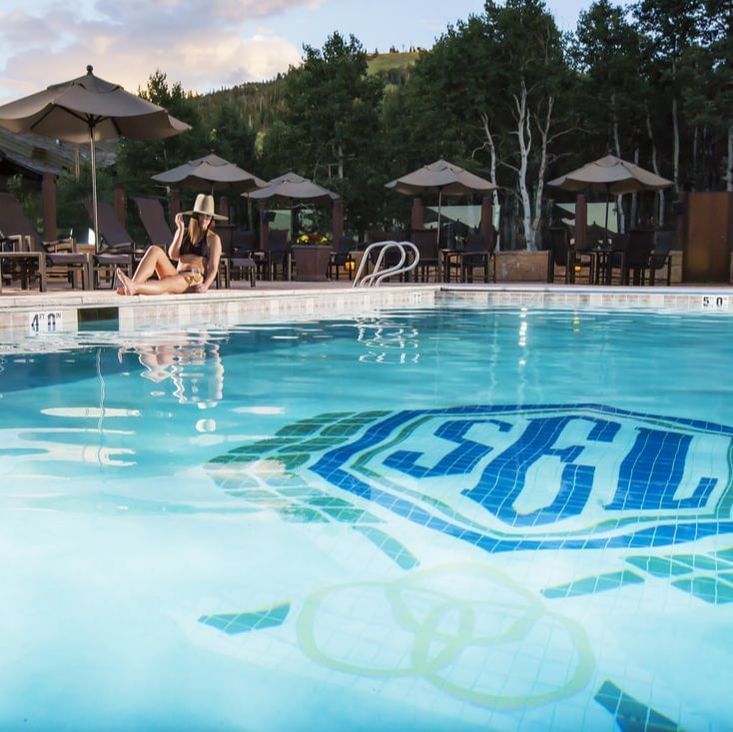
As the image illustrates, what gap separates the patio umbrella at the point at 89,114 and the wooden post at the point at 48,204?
1793mm

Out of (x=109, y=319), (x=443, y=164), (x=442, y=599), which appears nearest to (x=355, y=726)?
(x=442, y=599)

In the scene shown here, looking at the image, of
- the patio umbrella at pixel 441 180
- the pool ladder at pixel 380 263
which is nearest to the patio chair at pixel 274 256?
the patio umbrella at pixel 441 180

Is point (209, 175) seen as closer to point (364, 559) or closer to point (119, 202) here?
point (119, 202)

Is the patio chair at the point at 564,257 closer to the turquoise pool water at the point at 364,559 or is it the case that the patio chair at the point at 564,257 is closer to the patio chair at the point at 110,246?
the patio chair at the point at 110,246

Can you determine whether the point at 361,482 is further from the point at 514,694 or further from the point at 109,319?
the point at 109,319

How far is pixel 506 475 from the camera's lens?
3.11 metres

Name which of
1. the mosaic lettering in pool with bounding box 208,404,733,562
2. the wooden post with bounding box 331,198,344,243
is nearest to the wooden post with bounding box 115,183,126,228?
the wooden post with bounding box 331,198,344,243

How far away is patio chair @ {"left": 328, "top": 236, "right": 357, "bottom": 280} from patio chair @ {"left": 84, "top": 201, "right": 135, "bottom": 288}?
202 inches

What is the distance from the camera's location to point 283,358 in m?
6.23

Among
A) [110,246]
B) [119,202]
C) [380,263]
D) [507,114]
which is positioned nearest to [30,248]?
[110,246]

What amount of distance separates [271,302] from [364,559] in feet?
24.1

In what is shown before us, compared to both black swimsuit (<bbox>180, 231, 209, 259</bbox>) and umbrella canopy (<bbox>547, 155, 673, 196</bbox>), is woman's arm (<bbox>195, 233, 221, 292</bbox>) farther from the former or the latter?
umbrella canopy (<bbox>547, 155, 673, 196</bbox>)

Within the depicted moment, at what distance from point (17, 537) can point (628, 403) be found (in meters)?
3.28

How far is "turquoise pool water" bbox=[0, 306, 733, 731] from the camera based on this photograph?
5.39 ft
